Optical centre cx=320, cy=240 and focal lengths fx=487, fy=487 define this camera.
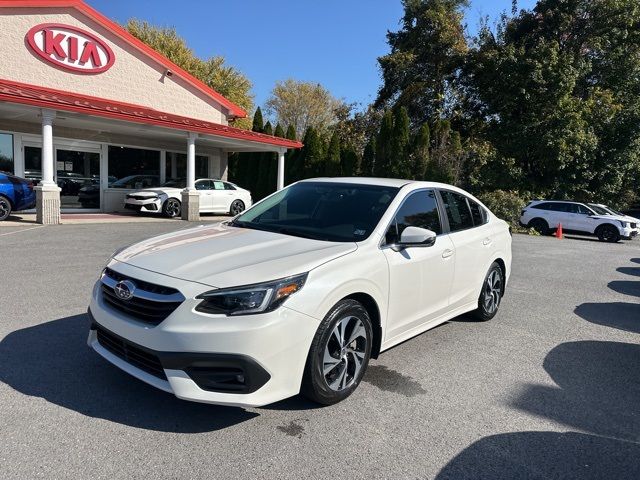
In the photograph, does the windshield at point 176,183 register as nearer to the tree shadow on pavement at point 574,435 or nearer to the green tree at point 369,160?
the green tree at point 369,160

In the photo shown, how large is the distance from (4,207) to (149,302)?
1253cm

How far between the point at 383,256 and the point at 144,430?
2.01m

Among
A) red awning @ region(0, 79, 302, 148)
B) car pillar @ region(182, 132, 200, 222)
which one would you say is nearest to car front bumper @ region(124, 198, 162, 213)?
car pillar @ region(182, 132, 200, 222)

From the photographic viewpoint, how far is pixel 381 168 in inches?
898

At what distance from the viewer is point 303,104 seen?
5250cm

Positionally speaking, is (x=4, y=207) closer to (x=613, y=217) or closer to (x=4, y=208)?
(x=4, y=208)

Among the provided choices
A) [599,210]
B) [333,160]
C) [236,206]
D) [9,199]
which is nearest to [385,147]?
[333,160]

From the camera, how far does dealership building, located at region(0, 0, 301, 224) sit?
545 inches

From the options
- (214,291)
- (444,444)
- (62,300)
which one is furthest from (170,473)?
(62,300)

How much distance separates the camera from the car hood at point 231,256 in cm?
303

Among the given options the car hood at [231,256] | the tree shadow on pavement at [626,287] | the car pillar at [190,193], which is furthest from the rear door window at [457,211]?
the car pillar at [190,193]

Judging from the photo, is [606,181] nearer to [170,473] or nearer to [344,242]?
[344,242]

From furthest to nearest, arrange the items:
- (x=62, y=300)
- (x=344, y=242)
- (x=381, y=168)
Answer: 1. (x=381, y=168)
2. (x=62, y=300)
3. (x=344, y=242)

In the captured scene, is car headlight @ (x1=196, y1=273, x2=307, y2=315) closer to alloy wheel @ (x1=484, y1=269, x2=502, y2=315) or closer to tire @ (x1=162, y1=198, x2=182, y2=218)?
alloy wheel @ (x1=484, y1=269, x2=502, y2=315)
